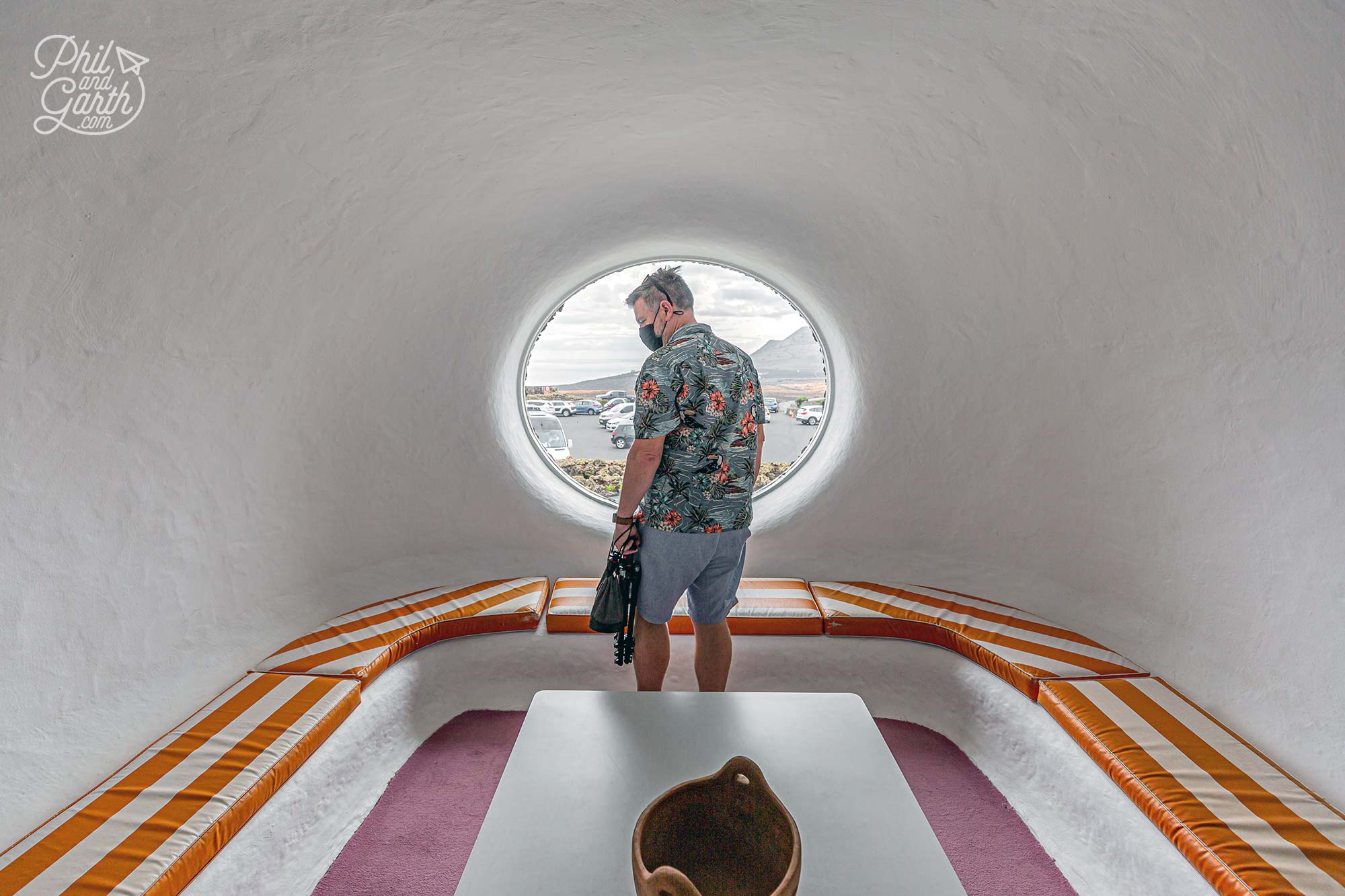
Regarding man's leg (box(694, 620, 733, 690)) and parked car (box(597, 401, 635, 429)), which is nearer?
man's leg (box(694, 620, 733, 690))

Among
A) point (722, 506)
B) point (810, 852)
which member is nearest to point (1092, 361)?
point (722, 506)

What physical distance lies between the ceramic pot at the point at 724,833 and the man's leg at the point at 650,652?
4.08 ft

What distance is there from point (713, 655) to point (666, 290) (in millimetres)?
1492

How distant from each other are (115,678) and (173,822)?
571 mm

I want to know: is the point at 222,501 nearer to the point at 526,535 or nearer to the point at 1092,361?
the point at 526,535

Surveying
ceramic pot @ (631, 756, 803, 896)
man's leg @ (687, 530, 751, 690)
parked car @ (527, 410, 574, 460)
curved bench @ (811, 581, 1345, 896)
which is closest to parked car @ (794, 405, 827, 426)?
curved bench @ (811, 581, 1345, 896)

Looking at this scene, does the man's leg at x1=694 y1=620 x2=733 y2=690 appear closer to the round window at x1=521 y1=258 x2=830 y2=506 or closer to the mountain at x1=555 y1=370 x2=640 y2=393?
the round window at x1=521 y1=258 x2=830 y2=506

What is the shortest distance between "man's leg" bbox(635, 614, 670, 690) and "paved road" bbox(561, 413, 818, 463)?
1.88 meters

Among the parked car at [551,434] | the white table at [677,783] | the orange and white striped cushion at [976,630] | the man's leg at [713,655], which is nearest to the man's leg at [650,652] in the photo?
the man's leg at [713,655]

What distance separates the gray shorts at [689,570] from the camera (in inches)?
92.1

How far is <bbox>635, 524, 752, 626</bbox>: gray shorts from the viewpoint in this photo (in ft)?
7.68

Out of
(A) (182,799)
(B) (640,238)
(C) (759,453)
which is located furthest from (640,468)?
(B) (640,238)

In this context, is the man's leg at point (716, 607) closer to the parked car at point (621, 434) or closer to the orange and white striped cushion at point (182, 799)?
the orange and white striped cushion at point (182, 799)

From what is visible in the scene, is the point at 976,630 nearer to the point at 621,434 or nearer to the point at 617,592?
the point at 617,592
